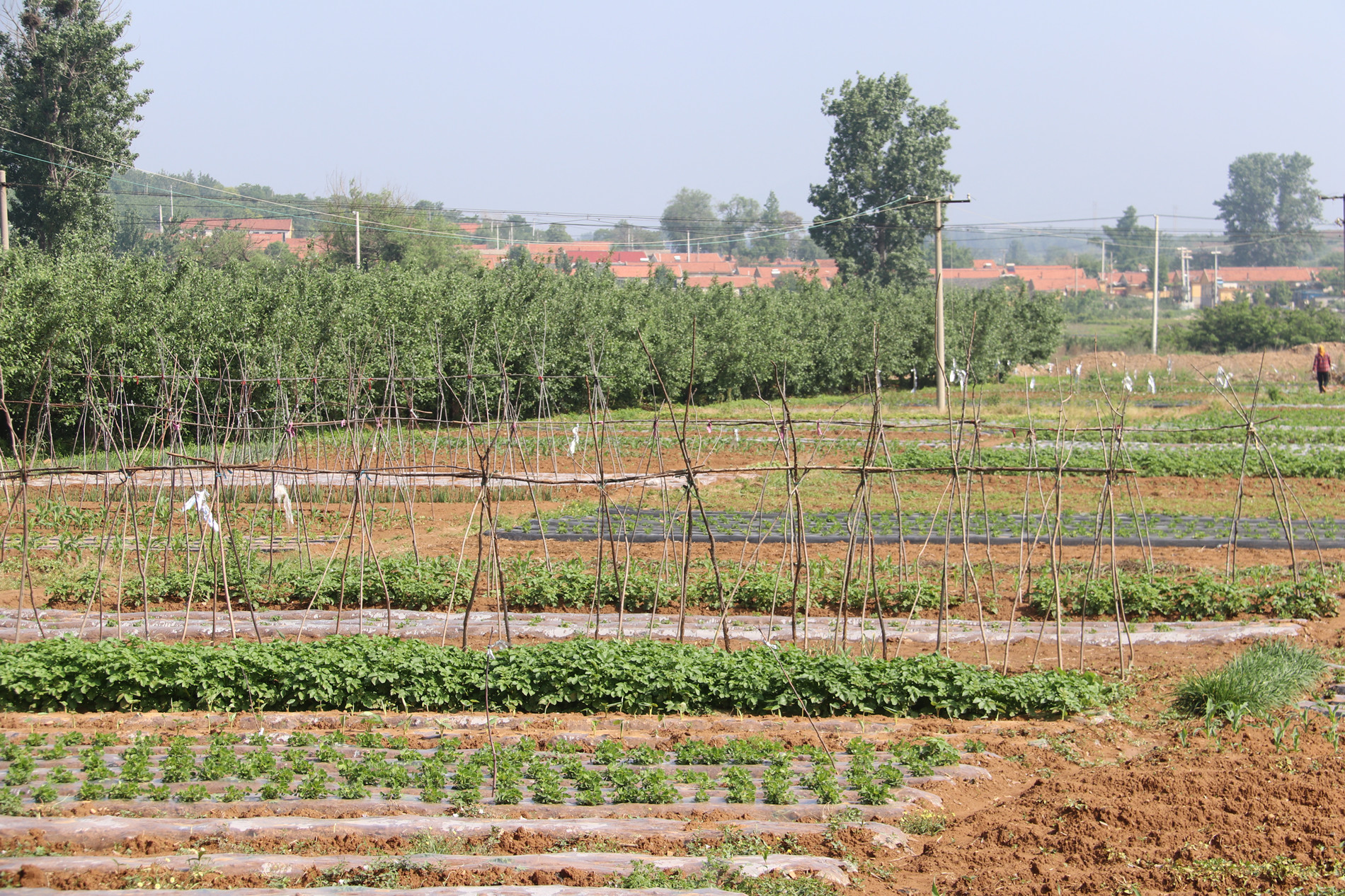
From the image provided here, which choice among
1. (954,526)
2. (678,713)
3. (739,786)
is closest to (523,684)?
(678,713)

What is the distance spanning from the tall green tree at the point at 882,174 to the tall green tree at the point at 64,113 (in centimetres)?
3437

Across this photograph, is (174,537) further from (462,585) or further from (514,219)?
(514,219)

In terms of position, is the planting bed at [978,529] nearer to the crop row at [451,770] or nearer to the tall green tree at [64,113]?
the crop row at [451,770]

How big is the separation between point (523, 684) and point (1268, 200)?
5055 inches

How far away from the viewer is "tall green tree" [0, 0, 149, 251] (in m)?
29.0

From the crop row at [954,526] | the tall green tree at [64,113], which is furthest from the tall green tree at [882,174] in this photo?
the crop row at [954,526]

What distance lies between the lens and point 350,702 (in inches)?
280

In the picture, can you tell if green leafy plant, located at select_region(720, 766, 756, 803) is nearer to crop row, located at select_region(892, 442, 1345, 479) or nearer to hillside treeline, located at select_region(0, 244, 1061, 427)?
hillside treeline, located at select_region(0, 244, 1061, 427)

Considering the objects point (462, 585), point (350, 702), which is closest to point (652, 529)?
point (462, 585)

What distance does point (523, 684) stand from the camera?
23.4 feet

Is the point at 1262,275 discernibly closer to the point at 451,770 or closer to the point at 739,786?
the point at 739,786

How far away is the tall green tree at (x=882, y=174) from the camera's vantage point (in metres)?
54.6

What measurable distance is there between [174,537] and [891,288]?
33345 mm

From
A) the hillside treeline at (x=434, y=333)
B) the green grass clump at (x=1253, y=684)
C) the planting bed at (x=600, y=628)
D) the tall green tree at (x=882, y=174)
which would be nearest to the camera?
the green grass clump at (x=1253, y=684)
